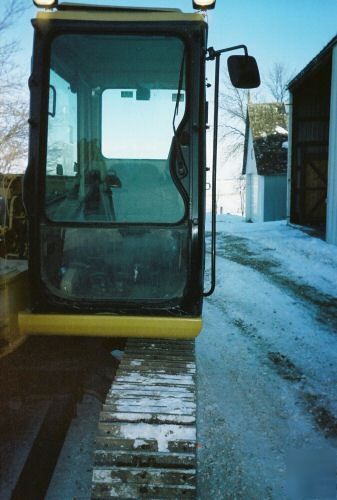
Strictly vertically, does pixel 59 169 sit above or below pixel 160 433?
above

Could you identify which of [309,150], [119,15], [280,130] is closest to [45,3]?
[119,15]

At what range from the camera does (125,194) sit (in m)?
3.26

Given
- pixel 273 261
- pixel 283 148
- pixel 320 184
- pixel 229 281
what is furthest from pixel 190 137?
pixel 283 148

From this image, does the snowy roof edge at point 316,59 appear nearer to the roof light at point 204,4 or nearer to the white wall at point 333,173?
the white wall at point 333,173

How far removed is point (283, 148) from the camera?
1045 inches

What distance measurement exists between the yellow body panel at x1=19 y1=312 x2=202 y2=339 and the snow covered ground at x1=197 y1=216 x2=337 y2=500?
1.08 meters

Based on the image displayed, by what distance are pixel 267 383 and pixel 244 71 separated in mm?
3015

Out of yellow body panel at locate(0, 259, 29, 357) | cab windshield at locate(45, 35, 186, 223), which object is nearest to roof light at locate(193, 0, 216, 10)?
cab windshield at locate(45, 35, 186, 223)

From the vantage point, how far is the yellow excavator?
302 cm

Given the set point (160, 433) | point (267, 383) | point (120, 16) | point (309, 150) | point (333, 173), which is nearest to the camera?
point (160, 433)

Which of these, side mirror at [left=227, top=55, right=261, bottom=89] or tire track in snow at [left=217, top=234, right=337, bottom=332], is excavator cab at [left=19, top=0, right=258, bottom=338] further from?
tire track in snow at [left=217, top=234, right=337, bottom=332]

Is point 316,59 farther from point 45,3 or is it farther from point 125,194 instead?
point 125,194

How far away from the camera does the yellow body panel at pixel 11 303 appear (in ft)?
10.0

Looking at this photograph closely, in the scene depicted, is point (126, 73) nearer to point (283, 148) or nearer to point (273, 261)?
point (273, 261)
